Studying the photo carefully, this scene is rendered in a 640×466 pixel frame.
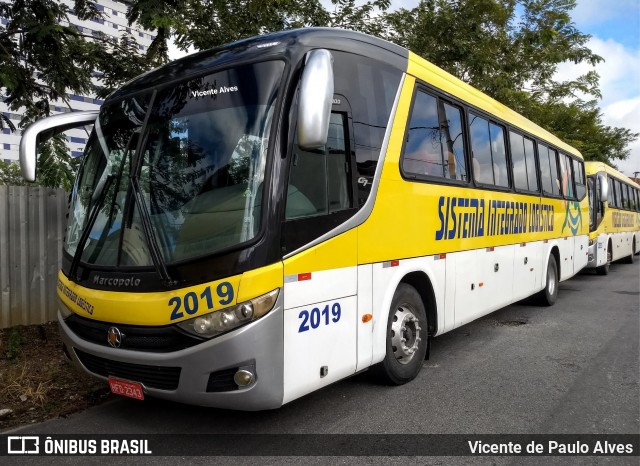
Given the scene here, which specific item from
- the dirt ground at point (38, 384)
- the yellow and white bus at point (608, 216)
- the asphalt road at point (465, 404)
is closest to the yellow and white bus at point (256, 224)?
the asphalt road at point (465, 404)

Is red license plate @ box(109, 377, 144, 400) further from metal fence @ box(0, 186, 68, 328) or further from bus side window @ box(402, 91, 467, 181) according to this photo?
metal fence @ box(0, 186, 68, 328)

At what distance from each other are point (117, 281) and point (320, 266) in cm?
145

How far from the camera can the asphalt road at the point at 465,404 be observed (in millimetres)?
3986

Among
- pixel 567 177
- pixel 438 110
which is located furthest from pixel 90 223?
pixel 567 177

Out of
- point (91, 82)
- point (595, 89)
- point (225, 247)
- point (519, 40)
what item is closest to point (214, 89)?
point (225, 247)

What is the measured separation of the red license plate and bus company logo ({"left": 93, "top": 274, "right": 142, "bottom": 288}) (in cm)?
69

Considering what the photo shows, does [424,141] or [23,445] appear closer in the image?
[23,445]

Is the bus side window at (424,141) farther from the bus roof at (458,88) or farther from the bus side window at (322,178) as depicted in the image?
the bus side window at (322,178)

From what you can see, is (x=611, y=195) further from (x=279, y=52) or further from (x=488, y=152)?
(x=279, y=52)

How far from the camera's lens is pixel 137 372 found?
3.61 meters

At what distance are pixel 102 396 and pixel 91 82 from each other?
577 cm

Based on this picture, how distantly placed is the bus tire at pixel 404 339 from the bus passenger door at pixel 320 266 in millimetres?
724

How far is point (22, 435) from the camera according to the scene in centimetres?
394

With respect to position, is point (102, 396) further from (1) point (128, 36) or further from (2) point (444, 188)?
(1) point (128, 36)
